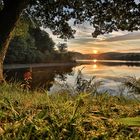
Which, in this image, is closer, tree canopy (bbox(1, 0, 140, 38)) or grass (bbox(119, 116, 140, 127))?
grass (bbox(119, 116, 140, 127))

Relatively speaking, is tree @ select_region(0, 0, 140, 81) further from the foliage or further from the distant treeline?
the distant treeline

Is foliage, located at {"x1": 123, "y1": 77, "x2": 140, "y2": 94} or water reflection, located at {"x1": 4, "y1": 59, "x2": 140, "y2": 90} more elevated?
foliage, located at {"x1": 123, "y1": 77, "x2": 140, "y2": 94}

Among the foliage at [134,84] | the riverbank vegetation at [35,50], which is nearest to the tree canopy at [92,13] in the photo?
the foliage at [134,84]

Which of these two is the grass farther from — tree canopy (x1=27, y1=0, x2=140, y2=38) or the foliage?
tree canopy (x1=27, y1=0, x2=140, y2=38)

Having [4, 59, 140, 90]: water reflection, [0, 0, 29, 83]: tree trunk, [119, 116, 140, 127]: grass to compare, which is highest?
[0, 0, 29, 83]: tree trunk

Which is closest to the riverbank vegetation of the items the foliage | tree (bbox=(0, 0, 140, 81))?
tree (bbox=(0, 0, 140, 81))

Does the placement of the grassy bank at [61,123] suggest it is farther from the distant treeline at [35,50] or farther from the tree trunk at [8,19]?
the distant treeline at [35,50]

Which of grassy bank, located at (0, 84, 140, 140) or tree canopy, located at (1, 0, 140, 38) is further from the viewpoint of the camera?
tree canopy, located at (1, 0, 140, 38)

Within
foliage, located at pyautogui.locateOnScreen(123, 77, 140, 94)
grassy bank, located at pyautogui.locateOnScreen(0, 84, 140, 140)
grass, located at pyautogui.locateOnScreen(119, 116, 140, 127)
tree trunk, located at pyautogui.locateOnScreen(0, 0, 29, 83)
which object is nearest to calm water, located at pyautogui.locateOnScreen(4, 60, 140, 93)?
foliage, located at pyautogui.locateOnScreen(123, 77, 140, 94)

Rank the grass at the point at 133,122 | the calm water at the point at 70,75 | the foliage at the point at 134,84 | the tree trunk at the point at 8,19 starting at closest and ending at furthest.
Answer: the grass at the point at 133,122
the foliage at the point at 134,84
the calm water at the point at 70,75
the tree trunk at the point at 8,19

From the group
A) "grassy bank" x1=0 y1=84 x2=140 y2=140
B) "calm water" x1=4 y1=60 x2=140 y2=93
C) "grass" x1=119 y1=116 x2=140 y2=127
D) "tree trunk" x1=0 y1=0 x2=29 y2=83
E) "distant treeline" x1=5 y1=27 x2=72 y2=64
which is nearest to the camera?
"grassy bank" x1=0 y1=84 x2=140 y2=140

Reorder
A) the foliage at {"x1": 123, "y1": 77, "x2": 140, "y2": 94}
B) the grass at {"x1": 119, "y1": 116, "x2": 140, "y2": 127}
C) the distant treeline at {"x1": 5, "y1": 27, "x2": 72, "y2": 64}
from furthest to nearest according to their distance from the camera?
1. the distant treeline at {"x1": 5, "y1": 27, "x2": 72, "y2": 64}
2. the foliage at {"x1": 123, "y1": 77, "x2": 140, "y2": 94}
3. the grass at {"x1": 119, "y1": 116, "x2": 140, "y2": 127}

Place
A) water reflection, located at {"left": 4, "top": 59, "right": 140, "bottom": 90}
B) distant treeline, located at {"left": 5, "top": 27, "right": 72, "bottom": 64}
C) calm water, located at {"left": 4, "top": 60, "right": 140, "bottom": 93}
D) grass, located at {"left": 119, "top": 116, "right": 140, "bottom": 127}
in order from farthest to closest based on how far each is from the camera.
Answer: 1. distant treeline, located at {"left": 5, "top": 27, "right": 72, "bottom": 64}
2. water reflection, located at {"left": 4, "top": 59, "right": 140, "bottom": 90}
3. calm water, located at {"left": 4, "top": 60, "right": 140, "bottom": 93}
4. grass, located at {"left": 119, "top": 116, "right": 140, "bottom": 127}

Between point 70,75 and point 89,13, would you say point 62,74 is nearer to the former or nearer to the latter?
point 70,75
